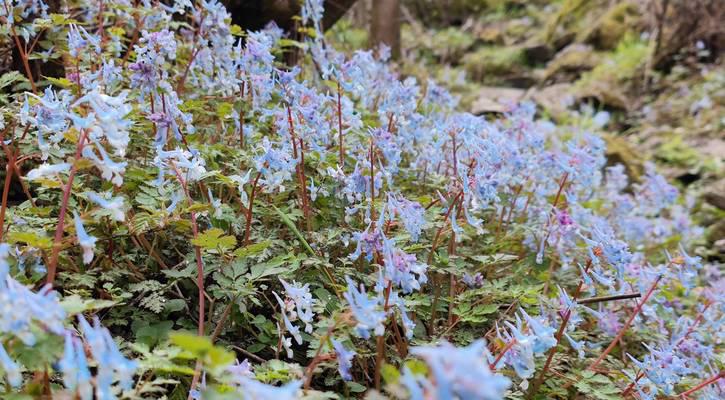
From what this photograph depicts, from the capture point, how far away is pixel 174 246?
7.61ft

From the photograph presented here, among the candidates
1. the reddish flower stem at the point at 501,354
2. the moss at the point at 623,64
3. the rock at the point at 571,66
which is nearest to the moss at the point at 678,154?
the moss at the point at 623,64

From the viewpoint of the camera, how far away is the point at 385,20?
25.3 ft

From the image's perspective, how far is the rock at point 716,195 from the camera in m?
6.26

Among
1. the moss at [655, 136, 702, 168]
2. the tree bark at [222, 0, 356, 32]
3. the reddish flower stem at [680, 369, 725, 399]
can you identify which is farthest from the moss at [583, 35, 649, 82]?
the reddish flower stem at [680, 369, 725, 399]

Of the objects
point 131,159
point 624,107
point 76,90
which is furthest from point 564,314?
point 624,107

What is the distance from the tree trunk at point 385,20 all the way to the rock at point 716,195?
420 cm

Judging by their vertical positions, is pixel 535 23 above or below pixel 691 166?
above

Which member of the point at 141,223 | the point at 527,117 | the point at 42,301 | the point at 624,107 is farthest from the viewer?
the point at 624,107

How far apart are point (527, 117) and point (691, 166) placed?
14.3 feet

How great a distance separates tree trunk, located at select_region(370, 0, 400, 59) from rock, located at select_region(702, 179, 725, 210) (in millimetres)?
4201

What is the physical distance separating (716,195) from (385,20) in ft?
14.9

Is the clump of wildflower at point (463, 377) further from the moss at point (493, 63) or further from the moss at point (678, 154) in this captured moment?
the moss at point (493, 63)

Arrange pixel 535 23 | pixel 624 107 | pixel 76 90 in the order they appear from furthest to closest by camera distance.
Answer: pixel 535 23
pixel 624 107
pixel 76 90

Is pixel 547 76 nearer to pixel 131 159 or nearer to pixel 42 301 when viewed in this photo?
pixel 131 159
